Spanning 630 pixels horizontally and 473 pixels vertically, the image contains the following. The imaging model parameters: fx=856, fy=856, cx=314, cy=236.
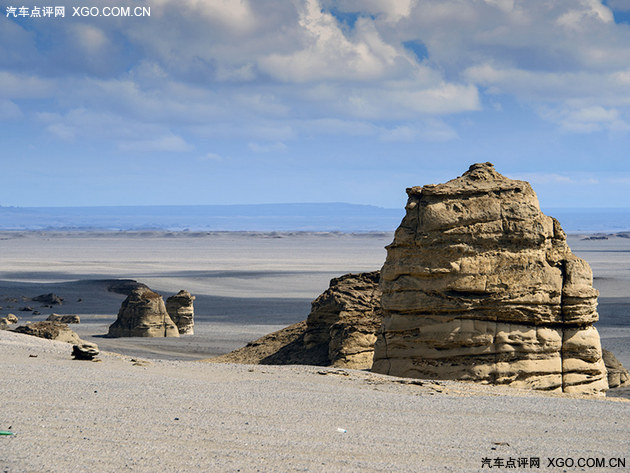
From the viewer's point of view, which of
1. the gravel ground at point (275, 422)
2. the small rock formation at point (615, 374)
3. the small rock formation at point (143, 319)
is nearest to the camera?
the gravel ground at point (275, 422)

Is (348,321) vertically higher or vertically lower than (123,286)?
higher

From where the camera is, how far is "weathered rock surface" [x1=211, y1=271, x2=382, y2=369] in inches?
659

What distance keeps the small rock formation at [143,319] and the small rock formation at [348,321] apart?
12928mm

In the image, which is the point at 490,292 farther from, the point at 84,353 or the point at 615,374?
the point at 615,374

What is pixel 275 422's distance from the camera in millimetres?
8656

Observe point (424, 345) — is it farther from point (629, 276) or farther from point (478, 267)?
point (629, 276)

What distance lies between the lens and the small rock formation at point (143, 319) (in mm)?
30016

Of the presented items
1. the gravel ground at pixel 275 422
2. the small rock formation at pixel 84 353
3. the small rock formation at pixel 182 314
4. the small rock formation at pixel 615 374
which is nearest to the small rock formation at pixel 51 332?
the small rock formation at pixel 84 353

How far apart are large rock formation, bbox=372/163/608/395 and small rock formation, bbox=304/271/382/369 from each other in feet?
12.1

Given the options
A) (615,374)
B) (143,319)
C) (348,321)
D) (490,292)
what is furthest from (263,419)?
(143,319)

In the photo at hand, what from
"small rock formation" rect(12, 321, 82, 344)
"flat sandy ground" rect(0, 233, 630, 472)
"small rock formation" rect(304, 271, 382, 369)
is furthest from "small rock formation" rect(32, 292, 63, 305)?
"flat sandy ground" rect(0, 233, 630, 472)

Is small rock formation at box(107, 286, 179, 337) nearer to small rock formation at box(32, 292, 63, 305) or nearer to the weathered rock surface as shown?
the weathered rock surface

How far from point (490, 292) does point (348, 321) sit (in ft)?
16.7

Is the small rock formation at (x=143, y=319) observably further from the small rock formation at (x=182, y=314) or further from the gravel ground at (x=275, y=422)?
the gravel ground at (x=275, y=422)
